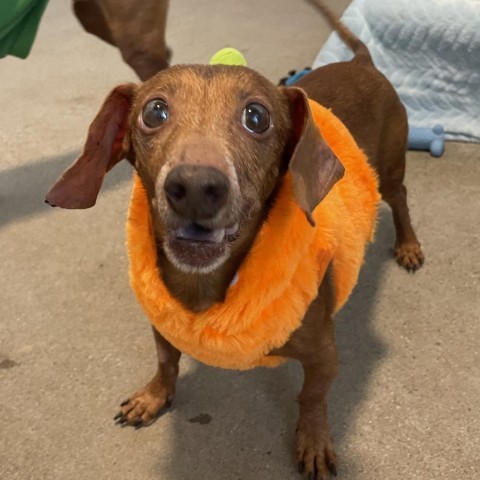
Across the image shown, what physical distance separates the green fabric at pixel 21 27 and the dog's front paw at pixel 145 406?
1.07 meters

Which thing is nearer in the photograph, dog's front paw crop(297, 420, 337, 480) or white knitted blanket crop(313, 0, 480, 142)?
dog's front paw crop(297, 420, 337, 480)

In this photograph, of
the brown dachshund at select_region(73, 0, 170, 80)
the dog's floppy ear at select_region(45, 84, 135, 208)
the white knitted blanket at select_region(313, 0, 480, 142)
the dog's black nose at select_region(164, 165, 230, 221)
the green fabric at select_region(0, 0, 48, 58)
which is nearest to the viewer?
the dog's black nose at select_region(164, 165, 230, 221)

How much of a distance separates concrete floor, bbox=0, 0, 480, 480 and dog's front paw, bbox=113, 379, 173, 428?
1.0 inches

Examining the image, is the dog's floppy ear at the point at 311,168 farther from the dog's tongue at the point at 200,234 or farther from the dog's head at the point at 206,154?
the dog's tongue at the point at 200,234

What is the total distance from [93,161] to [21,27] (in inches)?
38.8

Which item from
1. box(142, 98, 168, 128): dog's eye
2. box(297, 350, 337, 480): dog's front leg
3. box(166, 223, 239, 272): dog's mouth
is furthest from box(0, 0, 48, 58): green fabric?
box(297, 350, 337, 480): dog's front leg

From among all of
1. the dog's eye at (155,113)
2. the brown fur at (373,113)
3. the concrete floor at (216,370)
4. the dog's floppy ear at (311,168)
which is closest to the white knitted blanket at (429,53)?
the concrete floor at (216,370)

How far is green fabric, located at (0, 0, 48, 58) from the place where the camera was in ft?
5.78

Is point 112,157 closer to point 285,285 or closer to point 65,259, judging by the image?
point 285,285

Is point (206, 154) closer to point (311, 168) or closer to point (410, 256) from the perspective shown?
point (311, 168)

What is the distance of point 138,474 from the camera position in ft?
4.55

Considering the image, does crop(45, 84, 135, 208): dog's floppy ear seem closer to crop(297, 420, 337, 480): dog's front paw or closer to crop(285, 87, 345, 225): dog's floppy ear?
crop(285, 87, 345, 225): dog's floppy ear

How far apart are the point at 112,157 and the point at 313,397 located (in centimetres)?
65

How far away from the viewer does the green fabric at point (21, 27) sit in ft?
5.78
